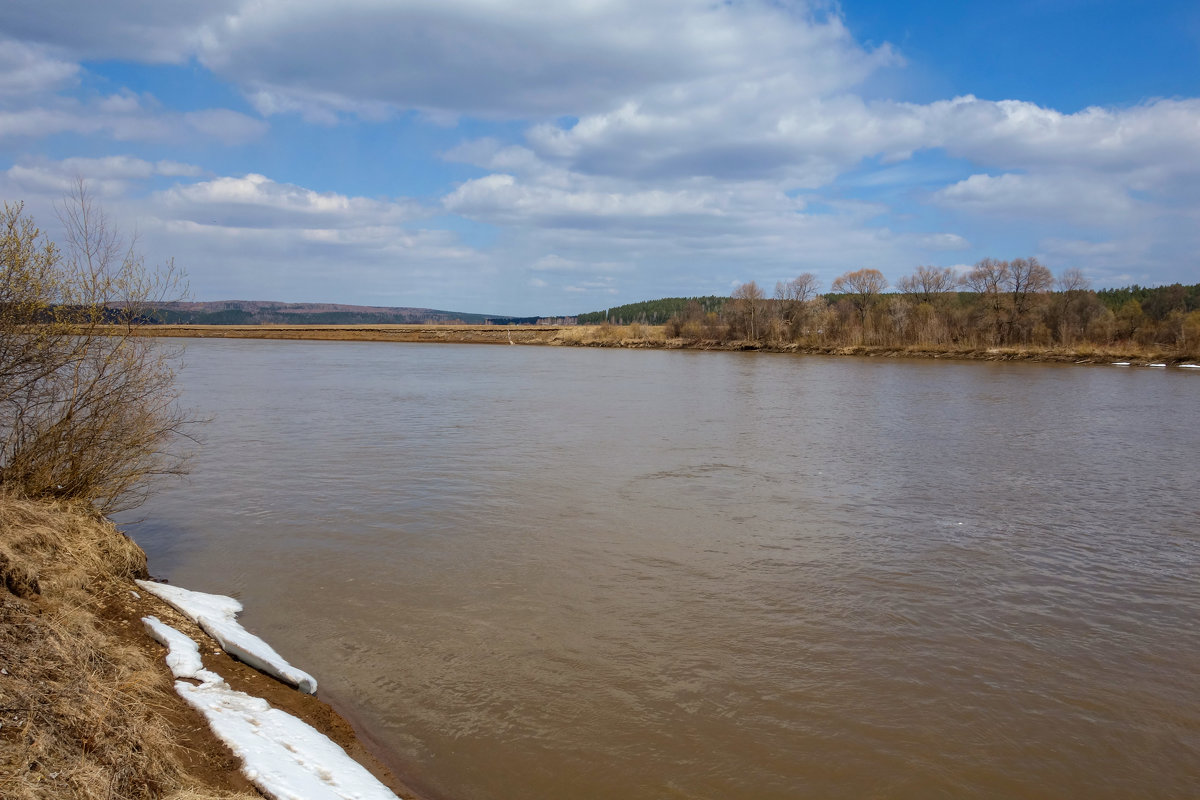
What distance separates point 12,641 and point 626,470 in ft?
40.5

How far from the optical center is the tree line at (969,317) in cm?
6762

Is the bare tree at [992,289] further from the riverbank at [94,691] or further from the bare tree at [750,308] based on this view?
the riverbank at [94,691]

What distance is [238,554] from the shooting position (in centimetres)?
1001

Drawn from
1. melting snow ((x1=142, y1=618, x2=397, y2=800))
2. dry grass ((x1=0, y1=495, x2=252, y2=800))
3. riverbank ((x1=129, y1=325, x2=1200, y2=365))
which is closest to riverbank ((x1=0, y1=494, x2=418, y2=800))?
dry grass ((x1=0, y1=495, x2=252, y2=800))

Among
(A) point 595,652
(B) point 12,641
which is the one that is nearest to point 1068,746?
(A) point 595,652

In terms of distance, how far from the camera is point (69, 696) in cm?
414

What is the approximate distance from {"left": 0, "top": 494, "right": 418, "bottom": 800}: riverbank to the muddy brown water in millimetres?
1109

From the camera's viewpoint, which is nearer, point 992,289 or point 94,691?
point 94,691

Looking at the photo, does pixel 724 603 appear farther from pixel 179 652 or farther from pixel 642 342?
pixel 642 342

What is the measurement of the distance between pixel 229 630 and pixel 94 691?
2636 mm

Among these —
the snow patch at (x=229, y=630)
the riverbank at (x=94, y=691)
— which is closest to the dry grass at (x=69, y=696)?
the riverbank at (x=94, y=691)

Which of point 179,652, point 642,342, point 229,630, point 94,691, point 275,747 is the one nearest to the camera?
point 94,691

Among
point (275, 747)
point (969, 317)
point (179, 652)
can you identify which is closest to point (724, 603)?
point (275, 747)

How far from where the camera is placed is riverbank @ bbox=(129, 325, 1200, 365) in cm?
6156
